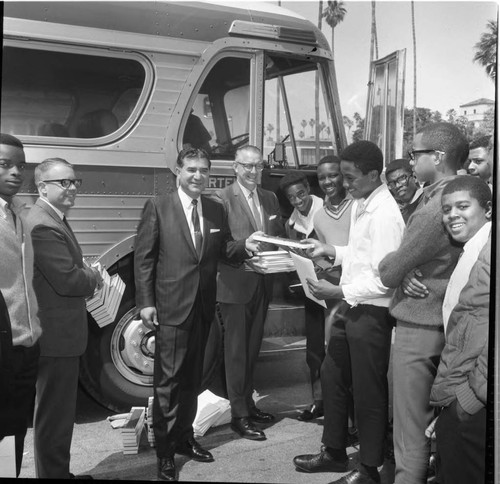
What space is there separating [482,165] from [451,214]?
442mm

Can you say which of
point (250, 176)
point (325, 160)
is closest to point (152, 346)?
point (250, 176)

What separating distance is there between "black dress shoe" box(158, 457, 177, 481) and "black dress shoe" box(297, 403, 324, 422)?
71 centimetres

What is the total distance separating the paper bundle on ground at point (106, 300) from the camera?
3.90 m

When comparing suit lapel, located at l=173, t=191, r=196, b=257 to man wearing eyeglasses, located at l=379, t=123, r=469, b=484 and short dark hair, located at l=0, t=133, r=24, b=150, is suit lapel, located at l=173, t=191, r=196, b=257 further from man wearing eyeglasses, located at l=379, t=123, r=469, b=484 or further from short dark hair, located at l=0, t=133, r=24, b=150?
man wearing eyeglasses, located at l=379, t=123, r=469, b=484

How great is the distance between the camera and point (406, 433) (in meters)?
3.56

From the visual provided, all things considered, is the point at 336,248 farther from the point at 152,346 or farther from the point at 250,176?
the point at 152,346

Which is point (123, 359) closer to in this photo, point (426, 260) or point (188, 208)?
point (188, 208)

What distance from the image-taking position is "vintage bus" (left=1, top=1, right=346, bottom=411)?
396cm

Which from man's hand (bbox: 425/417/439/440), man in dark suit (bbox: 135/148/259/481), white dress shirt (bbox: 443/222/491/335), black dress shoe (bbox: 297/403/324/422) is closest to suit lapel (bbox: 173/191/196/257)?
man in dark suit (bbox: 135/148/259/481)

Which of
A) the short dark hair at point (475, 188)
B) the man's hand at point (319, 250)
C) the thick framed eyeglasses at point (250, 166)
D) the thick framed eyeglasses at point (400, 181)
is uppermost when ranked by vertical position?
the thick framed eyeglasses at point (250, 166)

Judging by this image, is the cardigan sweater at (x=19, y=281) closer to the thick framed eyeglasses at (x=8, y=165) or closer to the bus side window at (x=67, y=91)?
the thick framed eyeglasses at (x=8, y=165)

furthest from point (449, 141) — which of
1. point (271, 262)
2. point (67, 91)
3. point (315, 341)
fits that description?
point (67, 91)

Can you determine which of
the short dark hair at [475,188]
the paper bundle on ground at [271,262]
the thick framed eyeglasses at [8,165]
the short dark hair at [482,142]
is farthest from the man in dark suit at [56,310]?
the short dark hair at [482,142]

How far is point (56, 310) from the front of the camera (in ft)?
11.7
